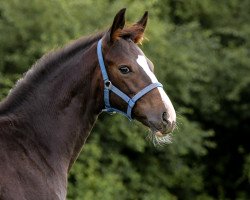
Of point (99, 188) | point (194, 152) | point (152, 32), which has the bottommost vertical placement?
point (194, 152)

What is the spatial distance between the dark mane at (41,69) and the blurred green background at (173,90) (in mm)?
3503

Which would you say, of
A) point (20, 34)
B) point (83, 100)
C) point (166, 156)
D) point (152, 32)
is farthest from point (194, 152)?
point (83, 100)

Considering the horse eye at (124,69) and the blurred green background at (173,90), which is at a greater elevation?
the horse eye at (124,69)

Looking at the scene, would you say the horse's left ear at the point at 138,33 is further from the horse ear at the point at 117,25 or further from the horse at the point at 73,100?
the horse ear at the point at 117,25

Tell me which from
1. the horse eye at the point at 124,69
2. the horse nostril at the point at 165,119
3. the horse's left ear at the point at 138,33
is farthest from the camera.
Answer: the horse's left ear at the point at 138,33

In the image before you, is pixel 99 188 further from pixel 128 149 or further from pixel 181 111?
pixel 181 111

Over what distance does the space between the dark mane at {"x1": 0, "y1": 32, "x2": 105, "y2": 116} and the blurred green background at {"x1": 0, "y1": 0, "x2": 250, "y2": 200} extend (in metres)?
3.50

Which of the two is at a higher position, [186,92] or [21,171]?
[21,171]

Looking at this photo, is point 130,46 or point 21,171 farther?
point 130,46

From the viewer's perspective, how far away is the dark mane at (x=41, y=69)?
4.87m

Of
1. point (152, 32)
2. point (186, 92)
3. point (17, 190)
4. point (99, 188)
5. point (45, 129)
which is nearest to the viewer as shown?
point (17, 190)

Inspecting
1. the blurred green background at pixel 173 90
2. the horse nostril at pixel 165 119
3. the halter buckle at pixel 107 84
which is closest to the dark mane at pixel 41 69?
the halter buckle at pixel 107 84

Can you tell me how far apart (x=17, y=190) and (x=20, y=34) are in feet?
18.7

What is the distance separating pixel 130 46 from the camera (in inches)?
195
